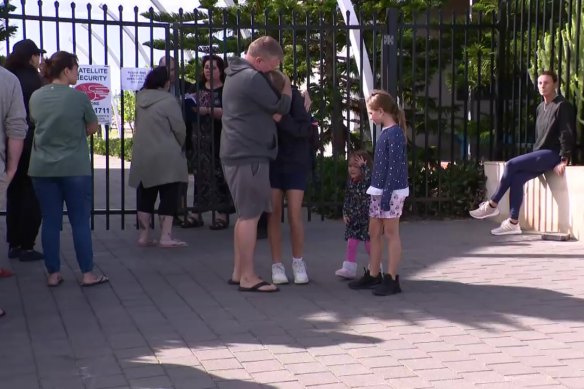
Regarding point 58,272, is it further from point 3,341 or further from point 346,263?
point 346,263

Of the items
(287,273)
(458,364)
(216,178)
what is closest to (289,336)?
(458,364)

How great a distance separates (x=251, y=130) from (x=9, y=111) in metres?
1.61

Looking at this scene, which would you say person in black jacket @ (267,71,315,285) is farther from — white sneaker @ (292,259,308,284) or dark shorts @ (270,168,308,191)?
white sneaker @ (292,259,308,284)

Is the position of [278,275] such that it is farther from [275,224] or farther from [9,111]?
[9,111]

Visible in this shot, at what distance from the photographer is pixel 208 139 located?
9.86m

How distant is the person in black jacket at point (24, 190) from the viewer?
789 centimetres

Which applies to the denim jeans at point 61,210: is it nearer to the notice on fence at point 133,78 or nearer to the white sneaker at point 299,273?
the white sneaker at point 299,273

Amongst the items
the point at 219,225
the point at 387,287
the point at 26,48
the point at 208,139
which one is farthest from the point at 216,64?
the point at 387,287

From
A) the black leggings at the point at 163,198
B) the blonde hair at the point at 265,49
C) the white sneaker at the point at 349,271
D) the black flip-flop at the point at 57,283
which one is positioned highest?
the blonde hair at the point at 265,49

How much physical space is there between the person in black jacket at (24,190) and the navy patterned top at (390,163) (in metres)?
3.04

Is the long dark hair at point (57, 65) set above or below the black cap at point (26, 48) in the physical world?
below

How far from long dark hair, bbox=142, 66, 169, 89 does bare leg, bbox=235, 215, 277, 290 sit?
239cm

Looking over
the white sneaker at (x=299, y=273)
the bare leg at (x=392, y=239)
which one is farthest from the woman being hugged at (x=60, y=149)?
the bare leg at (x=392, y=239)

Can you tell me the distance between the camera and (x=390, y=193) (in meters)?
6.57
